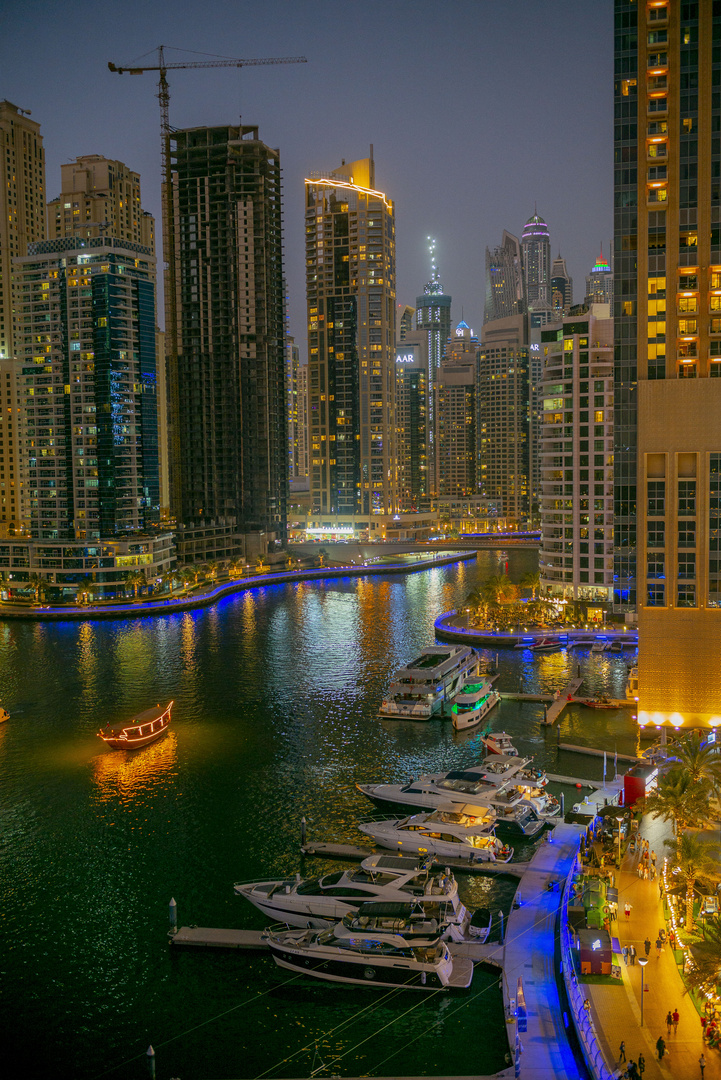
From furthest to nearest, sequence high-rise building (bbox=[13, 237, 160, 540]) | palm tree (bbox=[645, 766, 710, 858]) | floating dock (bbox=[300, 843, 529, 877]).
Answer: high-rise building (bbox=[13, 237, 160, 540]) < floating dock (bbox=[300, 843, 529, 877]) < palm tree (bbox=[645, 766, 710, 858])

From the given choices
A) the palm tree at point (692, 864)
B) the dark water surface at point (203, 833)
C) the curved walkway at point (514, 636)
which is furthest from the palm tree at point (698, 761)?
the curved walkway at point (514, 636)

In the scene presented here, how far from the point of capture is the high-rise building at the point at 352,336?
153875mm

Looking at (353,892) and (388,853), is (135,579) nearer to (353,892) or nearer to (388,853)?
(388,853)

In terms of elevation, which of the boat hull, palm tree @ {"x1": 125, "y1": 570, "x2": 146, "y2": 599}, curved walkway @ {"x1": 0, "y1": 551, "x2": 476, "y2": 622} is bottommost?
the boat hull

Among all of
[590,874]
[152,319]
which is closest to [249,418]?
[152,319]

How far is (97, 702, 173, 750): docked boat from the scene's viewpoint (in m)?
47.6

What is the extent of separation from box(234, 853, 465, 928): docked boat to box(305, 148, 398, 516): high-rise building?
419ft

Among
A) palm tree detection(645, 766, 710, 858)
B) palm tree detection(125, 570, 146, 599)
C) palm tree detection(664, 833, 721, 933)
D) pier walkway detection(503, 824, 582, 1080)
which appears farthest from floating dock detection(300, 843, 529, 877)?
palm tree detection(125, 570, 146, 599)

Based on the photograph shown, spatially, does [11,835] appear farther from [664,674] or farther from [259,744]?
[664,674]

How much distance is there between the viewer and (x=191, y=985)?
26.3 m

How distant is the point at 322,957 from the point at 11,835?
16216mm

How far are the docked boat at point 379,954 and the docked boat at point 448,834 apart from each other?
20.5ft

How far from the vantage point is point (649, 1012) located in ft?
70.0

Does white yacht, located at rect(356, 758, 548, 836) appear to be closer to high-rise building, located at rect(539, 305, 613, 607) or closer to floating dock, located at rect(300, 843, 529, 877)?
floating dock, located at rect(300, 843, 529, 877)
